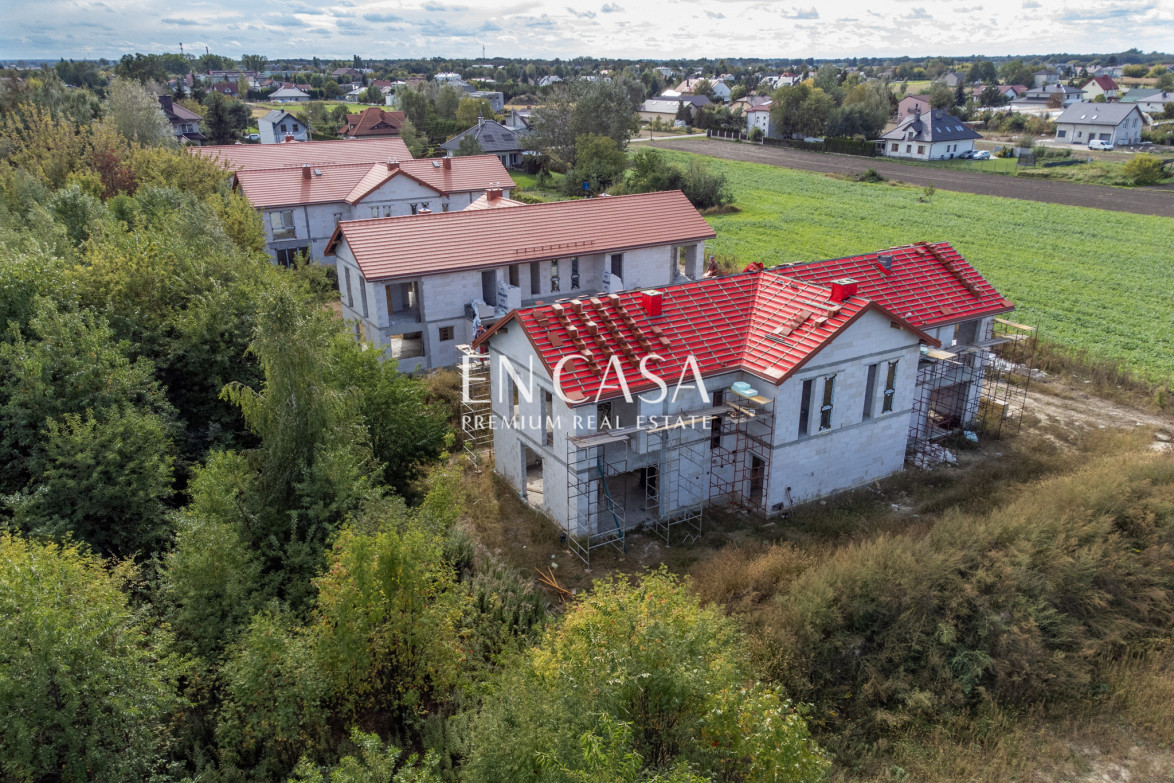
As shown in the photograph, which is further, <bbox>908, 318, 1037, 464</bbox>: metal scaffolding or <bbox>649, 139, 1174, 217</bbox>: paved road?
<bbox>649, 139, 1174, 217</bbox>: paved road

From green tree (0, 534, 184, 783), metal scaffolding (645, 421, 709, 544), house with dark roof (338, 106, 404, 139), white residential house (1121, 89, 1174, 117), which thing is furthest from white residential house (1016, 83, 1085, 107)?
green tree (0, 534, 184, 783)

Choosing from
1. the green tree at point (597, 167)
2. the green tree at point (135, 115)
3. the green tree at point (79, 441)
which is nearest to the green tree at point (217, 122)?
the green tree at point (135, 115)

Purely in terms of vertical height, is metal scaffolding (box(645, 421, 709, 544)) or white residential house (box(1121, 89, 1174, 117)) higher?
white residential house (box(1121, 89, 1174, 117))

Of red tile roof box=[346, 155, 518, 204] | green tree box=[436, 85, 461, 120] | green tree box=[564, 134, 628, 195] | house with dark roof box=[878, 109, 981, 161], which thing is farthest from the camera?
green tree box=[436, 85, 461, 120]

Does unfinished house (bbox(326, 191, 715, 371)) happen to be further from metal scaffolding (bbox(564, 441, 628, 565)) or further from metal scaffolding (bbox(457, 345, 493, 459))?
metal scaffolding (bbox(564, 441, 628, 565))

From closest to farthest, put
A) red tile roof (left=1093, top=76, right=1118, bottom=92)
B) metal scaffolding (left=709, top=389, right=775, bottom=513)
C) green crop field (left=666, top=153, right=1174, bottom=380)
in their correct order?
metal scaffolding (left=709, top=389, right=775, bottom=513) < green crop field (left=666, top=153, right=1174, bottom=380) < red tile roof (left=1093, top=76, right=1118, bottom=92)

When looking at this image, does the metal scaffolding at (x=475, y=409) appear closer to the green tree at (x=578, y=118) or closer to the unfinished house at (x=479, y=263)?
the unfinished house at (x=479, y=263)
